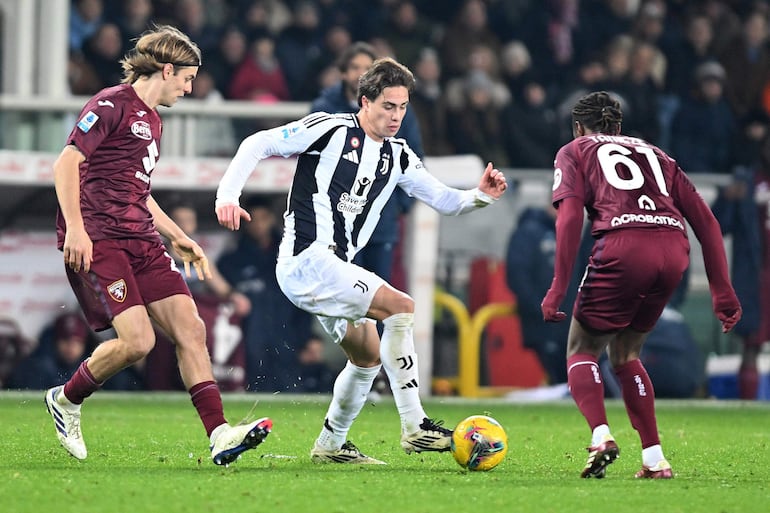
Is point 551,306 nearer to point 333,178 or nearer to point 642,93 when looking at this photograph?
point 333,178

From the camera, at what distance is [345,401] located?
7332 millimetres

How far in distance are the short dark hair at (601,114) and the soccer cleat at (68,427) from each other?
278 cm

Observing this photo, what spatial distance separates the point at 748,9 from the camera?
19.2m

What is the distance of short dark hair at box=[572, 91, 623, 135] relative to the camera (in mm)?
7137

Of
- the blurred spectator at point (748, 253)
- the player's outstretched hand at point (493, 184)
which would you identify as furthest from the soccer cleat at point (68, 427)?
the blurred spectator at point (748, 253)

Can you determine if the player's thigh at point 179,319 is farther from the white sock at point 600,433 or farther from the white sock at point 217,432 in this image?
the white sock at point 600,433

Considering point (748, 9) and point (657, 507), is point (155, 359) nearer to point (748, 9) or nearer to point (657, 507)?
point (657, 507)

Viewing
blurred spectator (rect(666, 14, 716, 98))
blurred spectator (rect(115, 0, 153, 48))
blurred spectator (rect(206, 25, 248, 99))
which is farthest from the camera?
blurred spectator (rect(666, 14, 716, 98))

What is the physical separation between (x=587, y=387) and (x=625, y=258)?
1.97 feet

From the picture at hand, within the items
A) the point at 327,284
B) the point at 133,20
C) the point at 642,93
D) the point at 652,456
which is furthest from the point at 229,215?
the point at 642,93

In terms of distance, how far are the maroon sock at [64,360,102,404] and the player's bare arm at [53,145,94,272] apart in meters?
0.60

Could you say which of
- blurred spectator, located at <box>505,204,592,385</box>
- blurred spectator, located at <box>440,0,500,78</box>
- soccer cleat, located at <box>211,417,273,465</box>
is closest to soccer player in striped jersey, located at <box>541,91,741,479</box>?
soccer cleat, located at <box>211,417,273,465</box>

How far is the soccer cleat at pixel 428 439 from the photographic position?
7.13 meters

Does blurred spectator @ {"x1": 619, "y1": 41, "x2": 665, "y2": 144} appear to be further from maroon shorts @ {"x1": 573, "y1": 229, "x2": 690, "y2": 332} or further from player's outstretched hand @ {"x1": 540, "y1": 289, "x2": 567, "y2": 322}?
player's outstretched hand @ {"x1": 540, "y1": 289, "x2": 567, "y2": 322}
